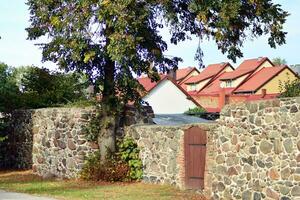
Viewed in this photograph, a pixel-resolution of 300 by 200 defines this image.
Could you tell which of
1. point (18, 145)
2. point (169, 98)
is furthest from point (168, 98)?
point (18, 145)

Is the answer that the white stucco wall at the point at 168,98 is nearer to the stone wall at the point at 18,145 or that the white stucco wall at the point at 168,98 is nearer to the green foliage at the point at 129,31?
the stone wall at the point at 18,145

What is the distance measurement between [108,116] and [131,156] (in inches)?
65.9

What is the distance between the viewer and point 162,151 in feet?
57.9

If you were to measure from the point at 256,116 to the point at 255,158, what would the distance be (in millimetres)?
991

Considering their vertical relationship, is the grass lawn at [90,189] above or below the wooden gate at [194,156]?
below

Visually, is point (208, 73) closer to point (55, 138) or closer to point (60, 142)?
point (55, 138)

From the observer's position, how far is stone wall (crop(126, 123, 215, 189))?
16.6 m

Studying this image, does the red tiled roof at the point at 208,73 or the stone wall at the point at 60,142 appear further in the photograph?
the red tiled roof at the point at 208,73

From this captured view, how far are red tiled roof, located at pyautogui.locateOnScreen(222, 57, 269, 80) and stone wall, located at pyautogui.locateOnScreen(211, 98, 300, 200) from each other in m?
53.0

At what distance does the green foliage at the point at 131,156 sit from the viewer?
1877 cm

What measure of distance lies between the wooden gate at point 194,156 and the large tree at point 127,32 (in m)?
3.13

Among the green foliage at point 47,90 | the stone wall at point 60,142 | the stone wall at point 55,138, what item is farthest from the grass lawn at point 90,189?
the green foliage at point 47,90

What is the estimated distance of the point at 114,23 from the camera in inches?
661

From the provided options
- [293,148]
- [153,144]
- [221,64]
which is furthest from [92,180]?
[221,64]
